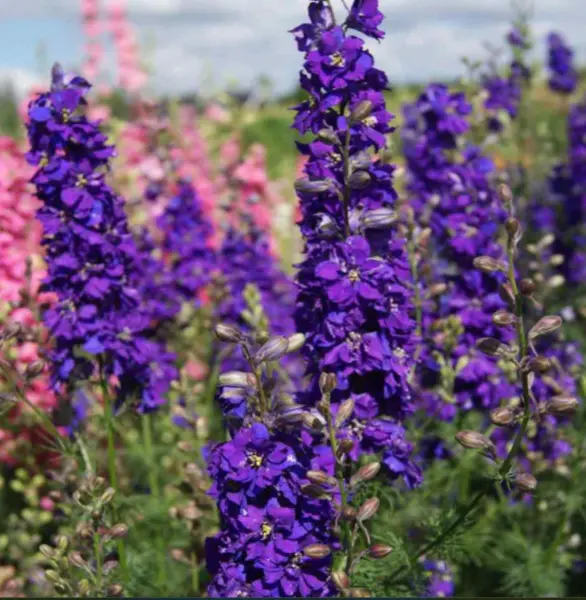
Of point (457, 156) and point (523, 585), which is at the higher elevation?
point (457, 156)

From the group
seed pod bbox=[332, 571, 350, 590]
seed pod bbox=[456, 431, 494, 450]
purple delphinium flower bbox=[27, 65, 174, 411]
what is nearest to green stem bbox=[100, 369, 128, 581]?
purple delphinium flower bbox=[27, 65, 174, 411]

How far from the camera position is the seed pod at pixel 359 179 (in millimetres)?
2699

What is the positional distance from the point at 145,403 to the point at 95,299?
545 millimetres

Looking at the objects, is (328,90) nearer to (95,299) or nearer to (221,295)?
(95,299)

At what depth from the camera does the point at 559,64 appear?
7594 millimetres

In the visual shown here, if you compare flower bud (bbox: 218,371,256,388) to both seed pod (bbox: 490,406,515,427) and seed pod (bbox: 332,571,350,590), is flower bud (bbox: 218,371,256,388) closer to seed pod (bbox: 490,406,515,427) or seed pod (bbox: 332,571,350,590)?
seed pod (bbox: 332,571,350,590)

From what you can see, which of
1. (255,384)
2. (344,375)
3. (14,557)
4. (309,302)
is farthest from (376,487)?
(14,557)

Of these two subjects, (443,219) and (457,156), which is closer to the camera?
(443,219)

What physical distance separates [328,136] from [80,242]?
117cm

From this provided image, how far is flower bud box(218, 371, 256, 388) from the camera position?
2441mm

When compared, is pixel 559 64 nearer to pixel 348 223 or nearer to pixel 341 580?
pixel 348 223

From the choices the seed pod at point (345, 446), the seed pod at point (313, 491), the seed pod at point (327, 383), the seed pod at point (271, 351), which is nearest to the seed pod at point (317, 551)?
the seed pod at point (313, 491)

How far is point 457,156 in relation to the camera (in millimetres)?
4340

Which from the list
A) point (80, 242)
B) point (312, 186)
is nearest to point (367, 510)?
point (312, 186)
